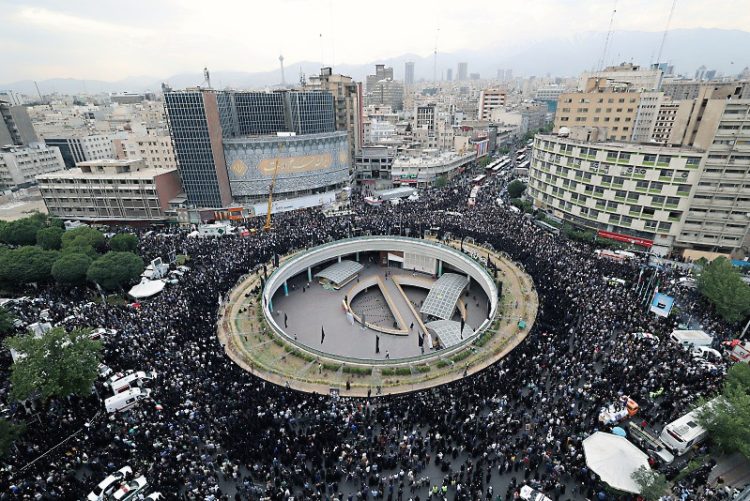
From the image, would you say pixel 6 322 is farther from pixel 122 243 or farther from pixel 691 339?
pixel 691 339

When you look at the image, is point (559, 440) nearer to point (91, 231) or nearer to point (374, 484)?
point (374, 484)

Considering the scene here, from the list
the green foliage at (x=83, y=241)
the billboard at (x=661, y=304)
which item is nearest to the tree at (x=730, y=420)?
the billboard at (x=661, y=304)

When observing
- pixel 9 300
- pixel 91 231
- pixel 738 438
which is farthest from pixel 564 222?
pixel 9 300

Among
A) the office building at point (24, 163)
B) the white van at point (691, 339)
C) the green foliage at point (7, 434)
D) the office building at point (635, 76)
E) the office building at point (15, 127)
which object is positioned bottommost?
the white van at point (691, 339)

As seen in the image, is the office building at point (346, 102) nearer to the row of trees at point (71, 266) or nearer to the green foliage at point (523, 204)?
the green foliage at point (523, 204)

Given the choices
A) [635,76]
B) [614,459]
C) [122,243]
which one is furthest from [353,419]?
[635,76]
